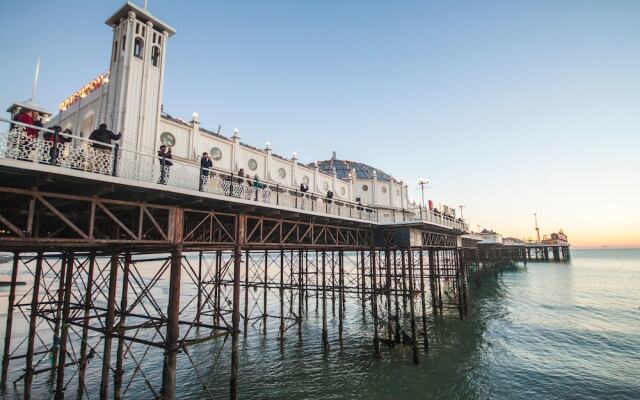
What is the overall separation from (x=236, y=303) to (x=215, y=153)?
38.7 ft

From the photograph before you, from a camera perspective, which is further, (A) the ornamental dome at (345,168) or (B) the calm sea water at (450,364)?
(A) the ornamental dome at (345,168)

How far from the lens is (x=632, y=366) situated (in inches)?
785

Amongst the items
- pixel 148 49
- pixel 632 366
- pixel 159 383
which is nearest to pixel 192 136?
pixel 148 49

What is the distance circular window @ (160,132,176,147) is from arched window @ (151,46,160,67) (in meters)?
3.57

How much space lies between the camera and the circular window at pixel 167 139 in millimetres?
18797

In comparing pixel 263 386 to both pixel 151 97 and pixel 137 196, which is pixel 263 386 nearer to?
pixel 137 196

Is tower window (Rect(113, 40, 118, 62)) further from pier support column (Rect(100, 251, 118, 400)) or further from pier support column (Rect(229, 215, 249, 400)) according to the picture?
pier support column (Rect(229, 215, 249, 400))

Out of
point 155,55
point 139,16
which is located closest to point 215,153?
point 155,55

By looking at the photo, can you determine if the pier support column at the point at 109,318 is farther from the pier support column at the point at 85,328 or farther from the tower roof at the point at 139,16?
the tower roof at the point at 139,16

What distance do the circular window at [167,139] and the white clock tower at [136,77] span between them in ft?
6.27

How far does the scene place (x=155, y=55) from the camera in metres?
17.7

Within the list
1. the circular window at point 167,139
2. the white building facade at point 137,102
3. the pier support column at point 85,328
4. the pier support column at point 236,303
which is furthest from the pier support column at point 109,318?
the circular window at point 167,139

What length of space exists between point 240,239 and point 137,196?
4.37 metres

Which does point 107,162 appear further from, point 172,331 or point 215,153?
point 215,153
